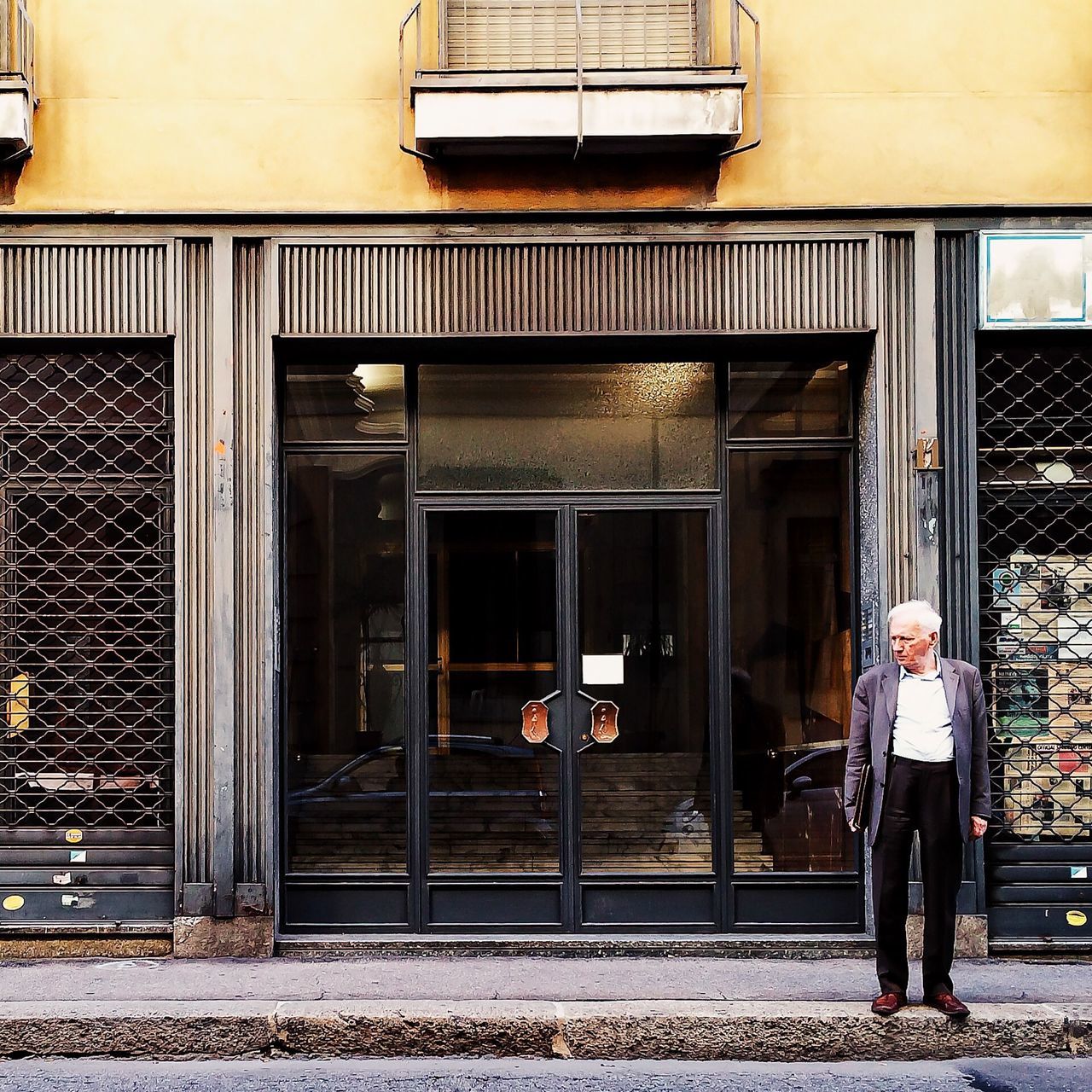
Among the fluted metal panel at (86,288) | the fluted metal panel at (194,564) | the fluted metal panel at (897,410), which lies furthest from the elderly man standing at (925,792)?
the fluted metal panel at (86,288)

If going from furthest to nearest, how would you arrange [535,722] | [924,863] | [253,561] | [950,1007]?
[535,722]
[253,561]
[924,863]
[950,1007]

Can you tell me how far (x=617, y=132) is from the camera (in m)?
7.18

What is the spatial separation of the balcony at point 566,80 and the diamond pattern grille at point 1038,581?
2.29m

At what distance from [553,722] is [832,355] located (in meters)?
2.83

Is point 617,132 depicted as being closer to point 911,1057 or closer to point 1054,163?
point 1054,163

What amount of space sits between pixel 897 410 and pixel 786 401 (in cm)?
69

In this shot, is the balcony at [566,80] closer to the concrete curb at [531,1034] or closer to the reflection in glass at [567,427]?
the reflection in glass at [567,427]

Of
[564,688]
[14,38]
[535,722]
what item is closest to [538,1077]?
[535,722]

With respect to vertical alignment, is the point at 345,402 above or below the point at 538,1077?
above

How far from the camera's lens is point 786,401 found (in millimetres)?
7684

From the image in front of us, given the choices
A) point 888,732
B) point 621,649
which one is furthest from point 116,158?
point 888,732

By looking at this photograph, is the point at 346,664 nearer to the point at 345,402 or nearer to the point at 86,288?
the point at 345,402

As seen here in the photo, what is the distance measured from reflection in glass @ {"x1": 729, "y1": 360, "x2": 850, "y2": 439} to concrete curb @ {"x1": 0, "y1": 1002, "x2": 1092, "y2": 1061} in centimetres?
341

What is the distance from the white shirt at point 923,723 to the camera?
19.5 ft
